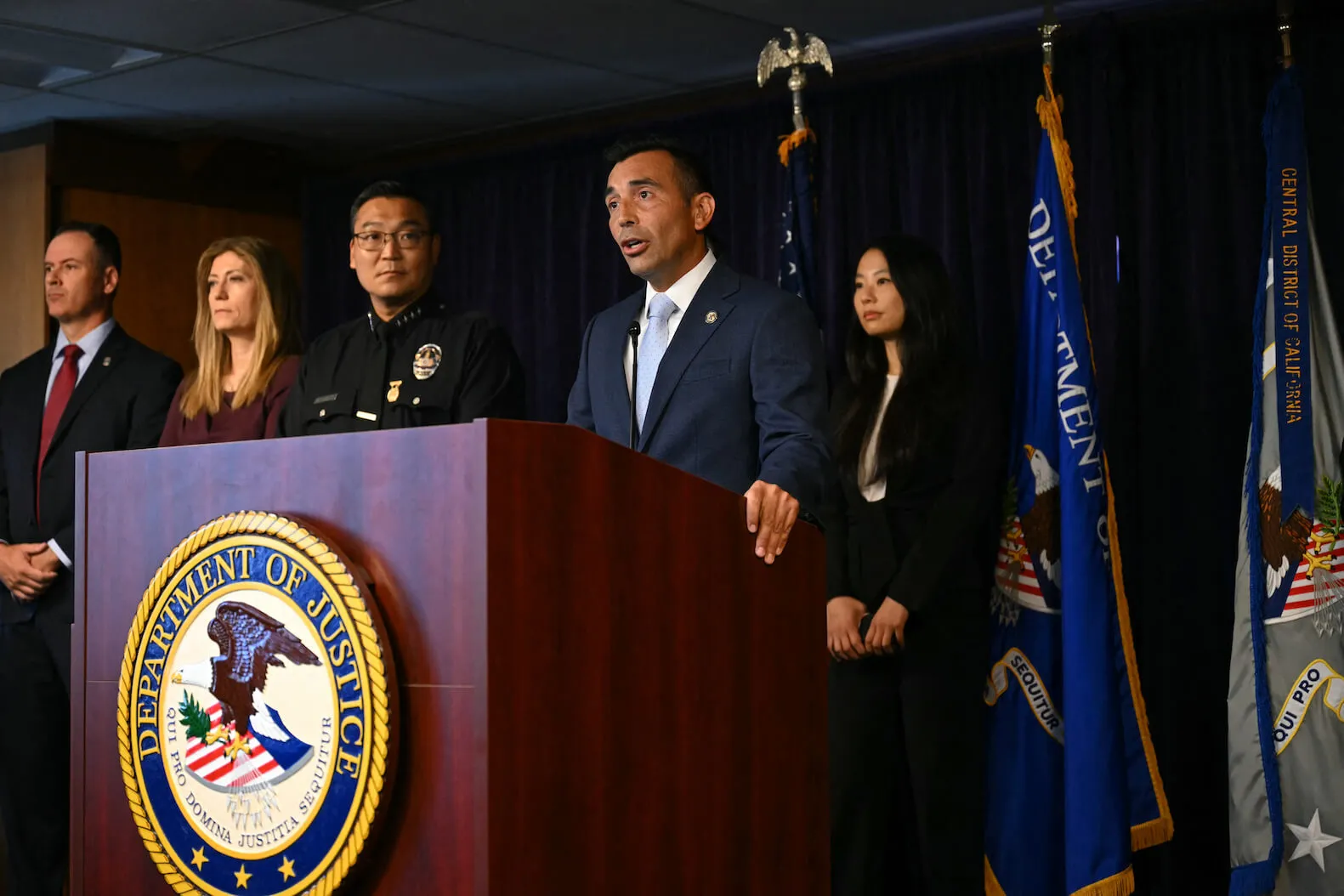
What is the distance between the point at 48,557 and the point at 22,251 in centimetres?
224

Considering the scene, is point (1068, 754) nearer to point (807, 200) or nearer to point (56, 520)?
point (807, 200)

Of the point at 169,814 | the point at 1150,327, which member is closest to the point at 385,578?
the point at 169,814

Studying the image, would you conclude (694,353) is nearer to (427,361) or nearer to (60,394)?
(427,361)

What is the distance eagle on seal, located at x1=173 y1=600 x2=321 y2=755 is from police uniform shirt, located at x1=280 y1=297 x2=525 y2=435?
4.03 feet

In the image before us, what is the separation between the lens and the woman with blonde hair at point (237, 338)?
322 centimetres

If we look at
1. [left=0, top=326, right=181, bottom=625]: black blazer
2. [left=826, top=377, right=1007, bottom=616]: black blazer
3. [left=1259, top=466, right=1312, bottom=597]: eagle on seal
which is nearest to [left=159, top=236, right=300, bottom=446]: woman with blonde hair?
[left=0, top=326, right=181, bottom=625]: black blazer

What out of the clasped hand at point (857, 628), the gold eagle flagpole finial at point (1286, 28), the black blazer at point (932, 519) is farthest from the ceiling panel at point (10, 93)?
the gold eagle flagpole finial at point (1286, 28)

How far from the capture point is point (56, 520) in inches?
147

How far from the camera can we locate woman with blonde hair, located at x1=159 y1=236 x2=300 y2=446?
3225 mm

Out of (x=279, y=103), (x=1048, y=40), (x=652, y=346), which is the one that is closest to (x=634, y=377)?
(x=652, y=346)

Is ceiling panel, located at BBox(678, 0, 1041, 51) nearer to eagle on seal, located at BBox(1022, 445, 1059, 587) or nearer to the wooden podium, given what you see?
eagle on seal, located at BBox(1022, 445, 1059, 587)

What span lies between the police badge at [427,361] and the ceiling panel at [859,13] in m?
1.69

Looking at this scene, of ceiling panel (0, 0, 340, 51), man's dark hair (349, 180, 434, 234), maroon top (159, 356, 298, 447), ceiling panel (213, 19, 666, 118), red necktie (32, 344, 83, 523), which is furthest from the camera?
ceiling panel (213, 19, 666, 118)

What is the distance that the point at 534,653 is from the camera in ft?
4.91
